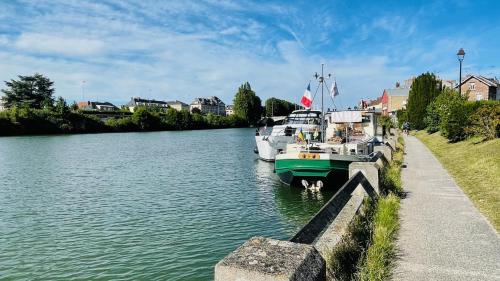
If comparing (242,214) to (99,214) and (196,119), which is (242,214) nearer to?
(99,214)

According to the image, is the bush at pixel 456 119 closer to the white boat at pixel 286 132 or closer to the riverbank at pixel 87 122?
the white boat at pixel 286 132

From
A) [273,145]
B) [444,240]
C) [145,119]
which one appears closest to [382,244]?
[444,240]

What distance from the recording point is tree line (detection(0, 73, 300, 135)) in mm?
87375

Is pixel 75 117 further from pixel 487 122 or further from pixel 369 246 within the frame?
pixel 369 246

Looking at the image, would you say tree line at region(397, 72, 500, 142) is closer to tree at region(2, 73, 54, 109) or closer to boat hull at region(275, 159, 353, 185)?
boat hull at region(275, 159, 353, 185)

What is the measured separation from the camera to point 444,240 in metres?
8.02

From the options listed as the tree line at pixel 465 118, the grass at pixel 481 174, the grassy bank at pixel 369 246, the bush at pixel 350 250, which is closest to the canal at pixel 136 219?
the grassy bank at pixel 369 246

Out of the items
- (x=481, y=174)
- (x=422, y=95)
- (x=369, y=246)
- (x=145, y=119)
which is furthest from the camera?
(x=145, y=119)

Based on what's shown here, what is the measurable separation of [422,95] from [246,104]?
93.3 meters

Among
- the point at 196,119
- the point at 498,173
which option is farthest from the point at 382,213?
the point at 196,119

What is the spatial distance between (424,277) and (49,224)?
1241 cm

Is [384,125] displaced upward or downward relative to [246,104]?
downward

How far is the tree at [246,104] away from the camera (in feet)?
477

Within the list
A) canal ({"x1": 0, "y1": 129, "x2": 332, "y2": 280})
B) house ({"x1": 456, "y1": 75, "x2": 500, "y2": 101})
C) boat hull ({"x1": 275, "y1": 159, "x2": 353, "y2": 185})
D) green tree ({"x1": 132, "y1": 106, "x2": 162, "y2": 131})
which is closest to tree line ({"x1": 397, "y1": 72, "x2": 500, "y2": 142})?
boat hull ({"x1": 275, "y1": 159, "x2": 353, "y2": 185})
